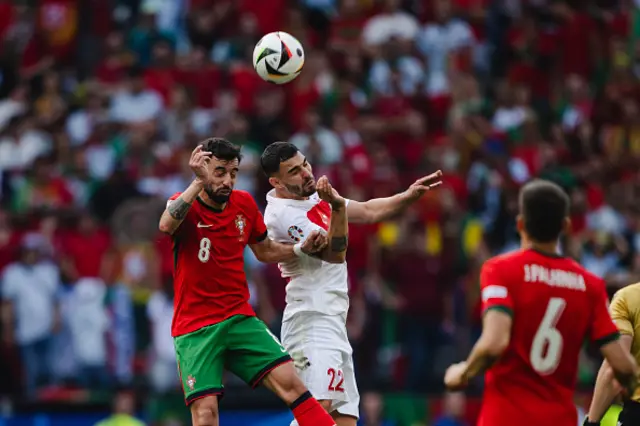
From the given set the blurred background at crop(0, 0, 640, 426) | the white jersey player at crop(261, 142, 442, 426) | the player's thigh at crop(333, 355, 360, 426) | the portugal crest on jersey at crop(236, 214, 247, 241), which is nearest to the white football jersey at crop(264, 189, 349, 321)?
the white jersey player at crop(261, 142, 442, 426)

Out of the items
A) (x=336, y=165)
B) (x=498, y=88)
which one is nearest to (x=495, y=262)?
(x=336, y=165)

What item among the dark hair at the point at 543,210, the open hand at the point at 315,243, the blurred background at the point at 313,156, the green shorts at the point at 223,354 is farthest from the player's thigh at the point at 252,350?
the blurred background at the point at 313,156

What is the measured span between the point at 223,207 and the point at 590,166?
1138cm

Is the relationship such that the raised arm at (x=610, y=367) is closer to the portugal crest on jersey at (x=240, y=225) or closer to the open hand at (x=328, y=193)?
the open hand at (x=328, y=193)

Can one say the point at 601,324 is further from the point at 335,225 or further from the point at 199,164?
the point at 199,164

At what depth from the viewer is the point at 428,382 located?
1675 cm

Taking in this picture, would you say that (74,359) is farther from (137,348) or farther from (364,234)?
(364,234)

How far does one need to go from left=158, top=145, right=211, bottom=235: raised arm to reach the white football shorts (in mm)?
1453

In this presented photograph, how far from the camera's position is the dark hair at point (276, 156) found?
33.2ft

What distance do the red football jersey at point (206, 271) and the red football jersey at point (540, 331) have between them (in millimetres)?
2935

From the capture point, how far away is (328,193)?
30.3 feet

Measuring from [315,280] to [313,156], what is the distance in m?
8.43

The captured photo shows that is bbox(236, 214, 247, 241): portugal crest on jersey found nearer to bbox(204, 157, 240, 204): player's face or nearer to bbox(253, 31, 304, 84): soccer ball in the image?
bbox(204, 157, 240, 204): player's face

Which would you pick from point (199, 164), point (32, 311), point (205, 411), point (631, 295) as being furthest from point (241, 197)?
point (32, 311)
